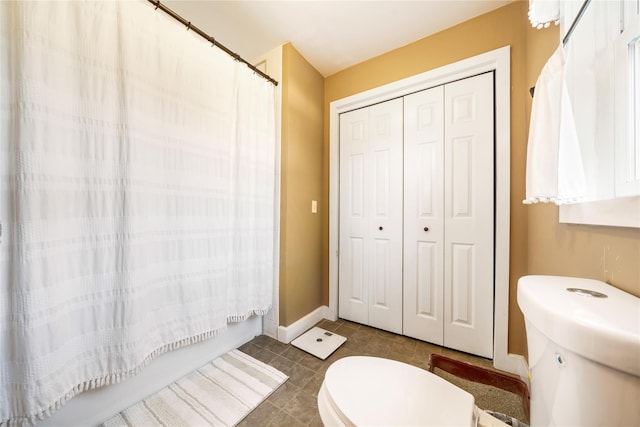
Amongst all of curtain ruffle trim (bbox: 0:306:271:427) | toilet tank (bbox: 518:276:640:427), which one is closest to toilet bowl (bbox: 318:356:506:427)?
toilet tank (bbox: 518:276:640:427)

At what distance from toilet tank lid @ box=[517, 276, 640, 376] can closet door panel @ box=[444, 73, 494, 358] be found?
36.0 inches

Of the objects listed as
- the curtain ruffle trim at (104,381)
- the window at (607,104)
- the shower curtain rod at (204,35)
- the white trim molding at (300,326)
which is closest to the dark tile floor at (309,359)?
the white trim molding at (300,326)

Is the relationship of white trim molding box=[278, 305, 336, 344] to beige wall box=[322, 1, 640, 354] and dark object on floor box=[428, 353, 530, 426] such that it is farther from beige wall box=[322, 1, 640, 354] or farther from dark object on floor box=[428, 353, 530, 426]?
beige wall box=[322, 1, 640, 354]

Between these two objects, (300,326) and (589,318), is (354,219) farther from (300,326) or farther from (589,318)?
(589,318)

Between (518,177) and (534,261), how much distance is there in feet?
1.73

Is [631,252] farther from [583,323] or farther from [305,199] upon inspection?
[305,199]

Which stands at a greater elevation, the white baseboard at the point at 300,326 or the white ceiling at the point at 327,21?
the white ceiling at the point at 327,21

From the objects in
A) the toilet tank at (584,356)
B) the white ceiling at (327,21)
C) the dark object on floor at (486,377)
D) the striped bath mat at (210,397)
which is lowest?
the striped bath mat at (210,397)

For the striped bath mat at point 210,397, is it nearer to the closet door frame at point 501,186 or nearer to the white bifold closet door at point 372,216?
the white bifold closet door at point 372,216

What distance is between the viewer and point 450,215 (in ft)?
5.27

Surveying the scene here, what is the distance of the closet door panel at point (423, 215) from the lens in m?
1.65

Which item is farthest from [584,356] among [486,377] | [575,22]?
[575,22]

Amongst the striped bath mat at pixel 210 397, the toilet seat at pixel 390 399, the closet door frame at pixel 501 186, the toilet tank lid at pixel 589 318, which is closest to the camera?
the toilet tank lid at pixel 589 318

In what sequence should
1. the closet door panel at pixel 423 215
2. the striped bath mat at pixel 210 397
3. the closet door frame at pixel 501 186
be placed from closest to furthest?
the striped bath mat at pixel 210 397, the closet door frame at pixel 501 186, the closet door panel at pixel 423 215
